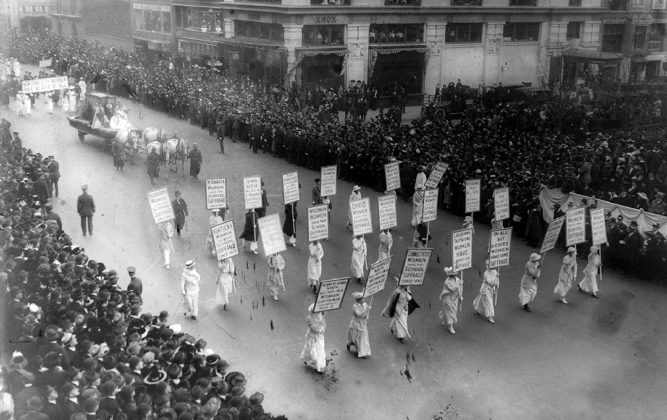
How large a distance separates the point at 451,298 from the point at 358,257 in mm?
2934

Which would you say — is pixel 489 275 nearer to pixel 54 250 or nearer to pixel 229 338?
pixel 229 338

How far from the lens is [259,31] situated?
39.6 m

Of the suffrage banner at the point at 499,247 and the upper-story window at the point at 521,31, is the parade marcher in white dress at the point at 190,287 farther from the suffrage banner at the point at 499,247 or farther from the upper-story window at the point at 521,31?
the upper-story window at the point at 521,31

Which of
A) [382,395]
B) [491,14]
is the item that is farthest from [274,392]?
[491,14]

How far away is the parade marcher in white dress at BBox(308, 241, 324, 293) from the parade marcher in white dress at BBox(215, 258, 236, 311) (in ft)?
6.25

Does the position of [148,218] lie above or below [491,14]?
below

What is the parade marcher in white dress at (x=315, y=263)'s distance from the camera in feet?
53.2

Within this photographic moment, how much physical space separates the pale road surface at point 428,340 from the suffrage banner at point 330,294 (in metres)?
1.23

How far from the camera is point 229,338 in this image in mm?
14047

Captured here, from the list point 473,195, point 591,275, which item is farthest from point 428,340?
point 473,195

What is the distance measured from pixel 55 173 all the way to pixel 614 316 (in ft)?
52.8

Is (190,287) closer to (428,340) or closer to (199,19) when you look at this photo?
(428,340)

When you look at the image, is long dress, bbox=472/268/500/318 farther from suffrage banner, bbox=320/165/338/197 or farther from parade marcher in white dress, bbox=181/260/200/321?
suffrage banner, bbox=320/165/338/197

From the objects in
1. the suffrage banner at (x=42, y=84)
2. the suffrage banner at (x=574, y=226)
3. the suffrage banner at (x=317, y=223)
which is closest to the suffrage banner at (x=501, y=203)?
the suffrage banner at (x=574, y=226)
